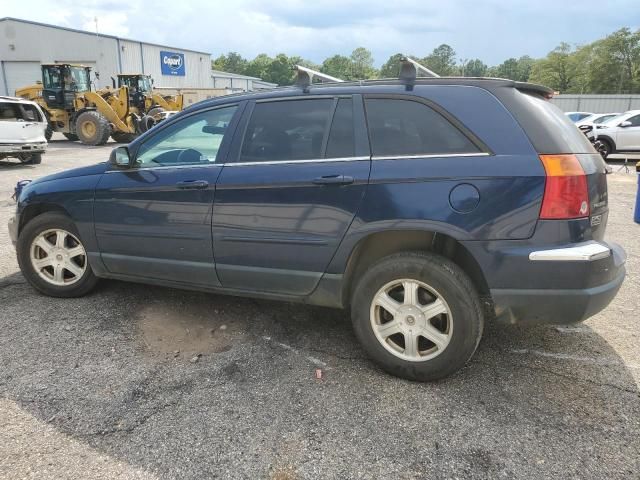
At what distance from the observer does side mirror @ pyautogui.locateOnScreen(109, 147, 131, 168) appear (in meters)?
3.69

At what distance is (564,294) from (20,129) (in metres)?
14.2

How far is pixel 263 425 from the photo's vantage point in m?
2.60

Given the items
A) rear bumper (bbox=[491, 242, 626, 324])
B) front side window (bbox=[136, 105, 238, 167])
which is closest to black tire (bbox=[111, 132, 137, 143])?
front side window (bbox=[136, 105, 238, 167])

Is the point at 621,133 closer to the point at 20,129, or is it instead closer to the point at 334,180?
the point at 334,180

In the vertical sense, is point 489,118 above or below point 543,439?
above

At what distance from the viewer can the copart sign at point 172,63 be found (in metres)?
43.6

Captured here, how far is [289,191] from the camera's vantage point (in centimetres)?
306

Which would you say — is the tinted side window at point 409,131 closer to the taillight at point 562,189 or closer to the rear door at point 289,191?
the rear door at point 289,191

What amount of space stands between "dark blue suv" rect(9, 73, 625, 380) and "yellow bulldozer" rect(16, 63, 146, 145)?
15989 mm

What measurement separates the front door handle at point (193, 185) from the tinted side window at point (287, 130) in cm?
30

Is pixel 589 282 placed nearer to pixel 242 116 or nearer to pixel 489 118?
pixel 489 118

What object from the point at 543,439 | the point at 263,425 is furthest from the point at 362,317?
the point at 543,439

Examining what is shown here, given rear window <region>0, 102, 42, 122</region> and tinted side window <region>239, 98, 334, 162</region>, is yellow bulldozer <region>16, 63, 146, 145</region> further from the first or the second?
tinted side window <region>239, 98, 334, 162</region>

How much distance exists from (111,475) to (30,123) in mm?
13484
